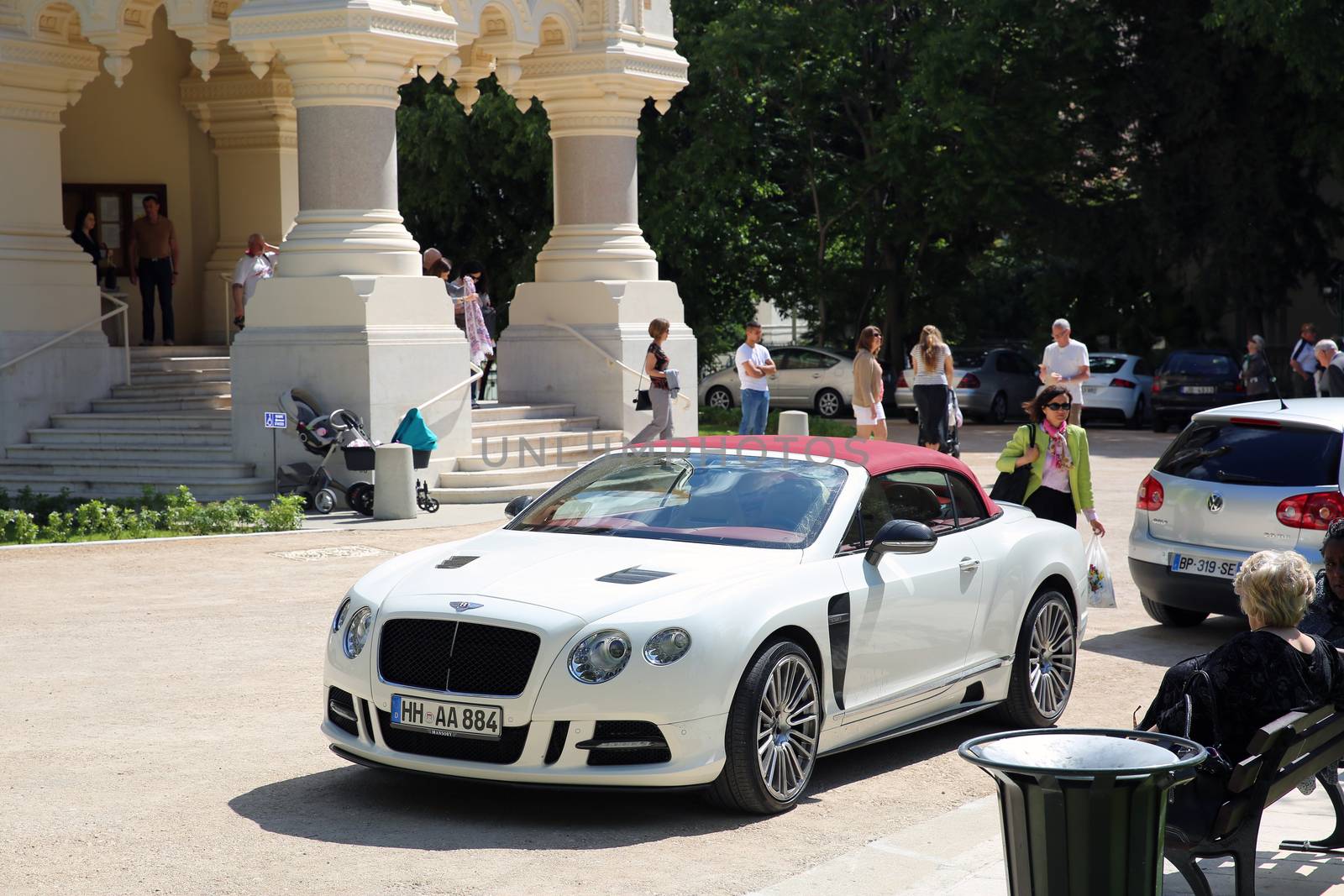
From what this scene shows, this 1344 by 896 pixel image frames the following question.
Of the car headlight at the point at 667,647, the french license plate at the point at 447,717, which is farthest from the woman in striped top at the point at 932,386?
the french license plate at the point at 447,717

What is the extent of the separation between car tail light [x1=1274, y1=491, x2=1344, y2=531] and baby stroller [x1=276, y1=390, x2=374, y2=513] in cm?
996

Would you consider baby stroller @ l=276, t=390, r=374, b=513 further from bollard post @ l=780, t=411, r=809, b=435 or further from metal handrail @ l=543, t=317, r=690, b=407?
bollard post @ l=780, t=411, r=809, b=435

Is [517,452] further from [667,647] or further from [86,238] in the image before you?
[667,647]

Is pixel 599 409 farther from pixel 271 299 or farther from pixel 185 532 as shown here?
pixel 185 532

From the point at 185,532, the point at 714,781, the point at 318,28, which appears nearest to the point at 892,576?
the point at 714,781

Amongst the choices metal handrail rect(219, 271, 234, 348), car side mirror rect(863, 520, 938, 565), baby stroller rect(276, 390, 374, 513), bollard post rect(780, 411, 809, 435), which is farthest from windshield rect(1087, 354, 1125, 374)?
car side mirror rect(863, 520, 938, 565)

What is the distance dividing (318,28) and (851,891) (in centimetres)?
1553

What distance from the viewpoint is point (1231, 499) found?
34.8 ft

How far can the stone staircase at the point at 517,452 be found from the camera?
773 inches

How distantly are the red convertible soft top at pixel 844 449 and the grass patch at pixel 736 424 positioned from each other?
56.9 ft

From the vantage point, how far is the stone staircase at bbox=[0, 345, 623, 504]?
19391 millimetres

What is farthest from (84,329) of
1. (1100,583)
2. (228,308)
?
(1100,583)

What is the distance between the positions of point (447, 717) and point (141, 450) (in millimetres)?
Result: 14485

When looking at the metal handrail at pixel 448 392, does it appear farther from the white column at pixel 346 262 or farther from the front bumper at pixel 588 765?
the front bumper at pixel 588 765
